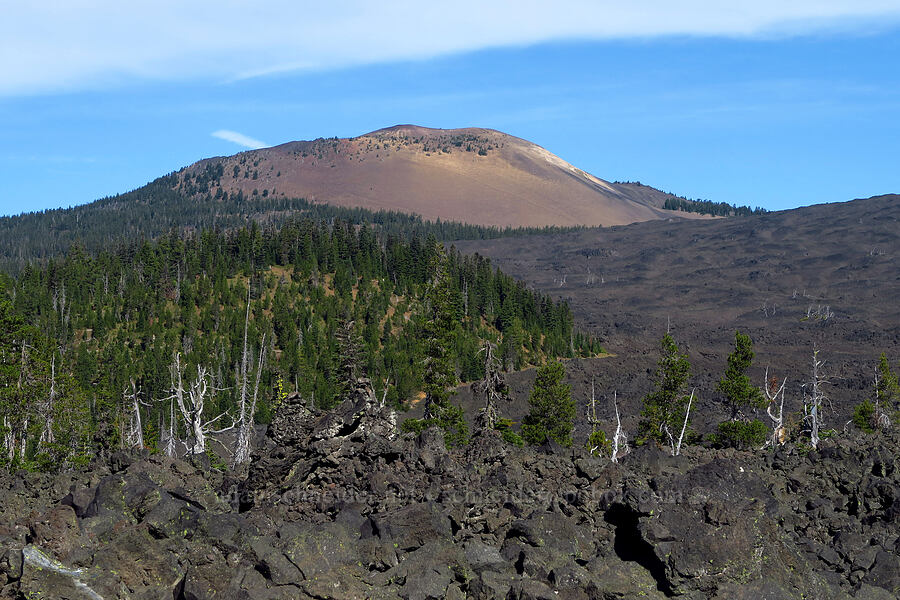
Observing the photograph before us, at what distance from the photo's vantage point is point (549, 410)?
59750 mm

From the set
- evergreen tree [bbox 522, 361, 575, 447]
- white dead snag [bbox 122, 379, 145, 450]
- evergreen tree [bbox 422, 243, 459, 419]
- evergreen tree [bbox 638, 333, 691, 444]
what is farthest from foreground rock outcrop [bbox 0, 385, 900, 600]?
evergreen tree [bbox 522, 361, 575, 447]

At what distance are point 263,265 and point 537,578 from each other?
121 metres

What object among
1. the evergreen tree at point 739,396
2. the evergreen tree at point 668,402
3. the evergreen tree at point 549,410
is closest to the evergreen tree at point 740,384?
the evergreen tree at point 739,396

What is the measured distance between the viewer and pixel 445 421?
53.1 metres

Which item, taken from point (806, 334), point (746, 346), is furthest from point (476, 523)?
point (806, 334)

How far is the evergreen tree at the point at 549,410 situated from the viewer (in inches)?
2304

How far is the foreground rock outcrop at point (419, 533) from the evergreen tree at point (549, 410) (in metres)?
34.5

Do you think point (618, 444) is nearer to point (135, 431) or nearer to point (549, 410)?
point (549, 410)

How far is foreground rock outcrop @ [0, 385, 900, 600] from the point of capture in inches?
567

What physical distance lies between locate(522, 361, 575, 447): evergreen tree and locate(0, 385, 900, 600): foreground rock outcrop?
34.5 meters

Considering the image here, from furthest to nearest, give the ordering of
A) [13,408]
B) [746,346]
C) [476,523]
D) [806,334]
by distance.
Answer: [806,334]
[746,346]
[13,408]
[476,523]

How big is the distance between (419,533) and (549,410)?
44.2m

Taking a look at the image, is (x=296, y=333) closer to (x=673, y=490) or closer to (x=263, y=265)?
(x=263, y=265)

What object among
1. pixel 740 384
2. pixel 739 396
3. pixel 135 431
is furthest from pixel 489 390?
pixel 135 431
